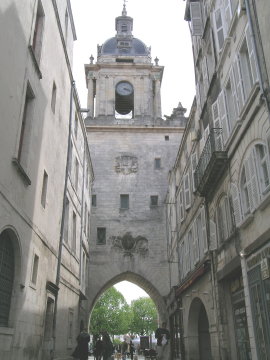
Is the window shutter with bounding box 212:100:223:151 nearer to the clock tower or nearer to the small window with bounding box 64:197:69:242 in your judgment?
the small window with bounding box 64:197:69:242

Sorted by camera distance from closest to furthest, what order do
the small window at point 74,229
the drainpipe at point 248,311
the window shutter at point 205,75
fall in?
1. the drainpipe at point 248,311
2. the window shutter at point 205,75
3. the small window at point 74,229

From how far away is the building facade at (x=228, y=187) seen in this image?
27.8 feet

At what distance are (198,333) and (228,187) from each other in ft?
26.1

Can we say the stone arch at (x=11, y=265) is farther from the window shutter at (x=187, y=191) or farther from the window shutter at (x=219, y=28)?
the window shutter at (x=187, y=191)

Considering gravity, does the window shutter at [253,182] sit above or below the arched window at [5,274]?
above

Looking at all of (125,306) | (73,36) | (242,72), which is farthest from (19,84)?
A: (125,306)

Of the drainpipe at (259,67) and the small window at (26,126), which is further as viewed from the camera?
the small window at (26,126)

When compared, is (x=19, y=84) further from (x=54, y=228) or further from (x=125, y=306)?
(x=125, y=306)

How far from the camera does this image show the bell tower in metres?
32.3

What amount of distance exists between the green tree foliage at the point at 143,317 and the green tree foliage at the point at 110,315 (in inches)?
330

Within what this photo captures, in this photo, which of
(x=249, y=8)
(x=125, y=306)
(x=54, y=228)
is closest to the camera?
(x=249, y=8)

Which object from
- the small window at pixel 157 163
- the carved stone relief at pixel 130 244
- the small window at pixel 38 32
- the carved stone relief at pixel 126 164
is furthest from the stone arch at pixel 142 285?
the small window at pixel 38 32

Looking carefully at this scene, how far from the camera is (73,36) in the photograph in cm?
1880

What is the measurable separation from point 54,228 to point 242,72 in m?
7.80
